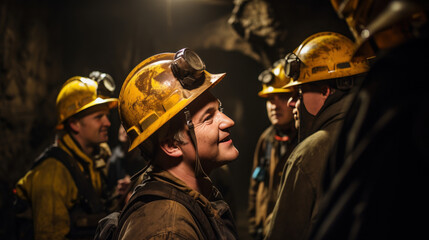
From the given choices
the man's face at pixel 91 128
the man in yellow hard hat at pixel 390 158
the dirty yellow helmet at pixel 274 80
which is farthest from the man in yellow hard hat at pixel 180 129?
the dirty yellow helmet at pixel 274 80

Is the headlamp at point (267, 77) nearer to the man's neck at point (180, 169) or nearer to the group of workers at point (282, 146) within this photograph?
→ the group of workers at point (282, 146)

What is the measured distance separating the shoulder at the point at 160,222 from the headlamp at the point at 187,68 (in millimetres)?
720

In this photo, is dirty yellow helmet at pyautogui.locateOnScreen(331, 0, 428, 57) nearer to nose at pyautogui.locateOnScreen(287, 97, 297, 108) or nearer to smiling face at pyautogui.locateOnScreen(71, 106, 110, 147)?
nose at pyautogui.locateOnScreen(287, 97, 297, 108)

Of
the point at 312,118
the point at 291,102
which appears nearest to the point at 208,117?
the point at 312,118

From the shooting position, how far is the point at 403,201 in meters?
0.85

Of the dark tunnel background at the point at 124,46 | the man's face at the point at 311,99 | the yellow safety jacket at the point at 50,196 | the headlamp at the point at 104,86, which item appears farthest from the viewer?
the dark tunnel background at the point at 124,46

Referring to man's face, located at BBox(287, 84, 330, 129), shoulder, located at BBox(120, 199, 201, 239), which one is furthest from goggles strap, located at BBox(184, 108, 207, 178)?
man's face, located at BBox(287, 84, 330, 129)

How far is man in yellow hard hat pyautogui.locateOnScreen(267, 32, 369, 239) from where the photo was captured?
6.76 feet

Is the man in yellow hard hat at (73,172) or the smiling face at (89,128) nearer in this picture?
the man in yellow hard hat at (73,172)

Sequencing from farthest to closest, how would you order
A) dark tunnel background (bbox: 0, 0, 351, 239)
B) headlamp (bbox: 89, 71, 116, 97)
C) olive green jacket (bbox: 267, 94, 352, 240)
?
1. dark tunnel background (bbox: 0, 0, 351, 239)
2. headlamp (bbox: 89, 71, 116, 97)
3. olive green jacket (bbox: 267, 94, 352, 240)

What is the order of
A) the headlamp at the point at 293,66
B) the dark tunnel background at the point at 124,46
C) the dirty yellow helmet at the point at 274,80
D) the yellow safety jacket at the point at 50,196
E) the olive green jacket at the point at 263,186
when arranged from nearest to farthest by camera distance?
the headlamp at the point at 293,66, the yellow safety jacket at the point at 50,196, the dirty yellow helmet at the point at 274,80, the olive green jacket at the point at 263,186, the dark tunnel background at the point at 124,46

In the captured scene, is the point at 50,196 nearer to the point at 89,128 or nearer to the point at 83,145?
the point at 83,145

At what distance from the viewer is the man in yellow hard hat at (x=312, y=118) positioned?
206 cm

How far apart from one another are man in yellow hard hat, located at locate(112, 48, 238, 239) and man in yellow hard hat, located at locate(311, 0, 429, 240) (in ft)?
3.88
